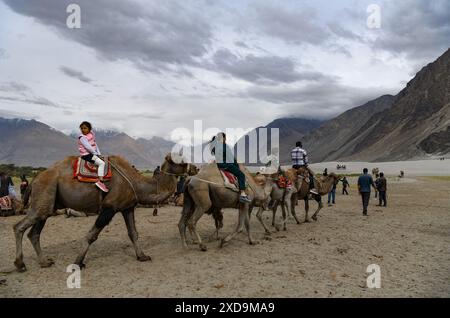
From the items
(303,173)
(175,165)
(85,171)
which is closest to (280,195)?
(303,173)

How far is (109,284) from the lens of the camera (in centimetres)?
813

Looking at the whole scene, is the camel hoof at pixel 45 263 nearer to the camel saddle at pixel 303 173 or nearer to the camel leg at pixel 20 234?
the camel leg at pixel 20 234

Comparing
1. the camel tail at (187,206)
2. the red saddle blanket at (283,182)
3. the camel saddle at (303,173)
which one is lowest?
the camel tail at (187,206)

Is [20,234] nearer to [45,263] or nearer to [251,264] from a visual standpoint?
[45,263]

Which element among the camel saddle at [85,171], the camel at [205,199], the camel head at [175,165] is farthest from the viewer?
the camel at [205,199]

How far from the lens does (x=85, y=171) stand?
948 cm

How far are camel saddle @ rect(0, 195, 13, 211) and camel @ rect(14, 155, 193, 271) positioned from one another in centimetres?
997

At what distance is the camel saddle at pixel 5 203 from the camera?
18.3 m

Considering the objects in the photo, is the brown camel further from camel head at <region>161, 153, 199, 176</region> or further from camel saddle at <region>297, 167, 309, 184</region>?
camel head at <region>161, 153, 199, 176</region>

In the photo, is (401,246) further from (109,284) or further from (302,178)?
(109,284)

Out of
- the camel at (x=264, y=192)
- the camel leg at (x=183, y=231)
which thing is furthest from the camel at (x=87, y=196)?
the camel at (x=264, y=192)
